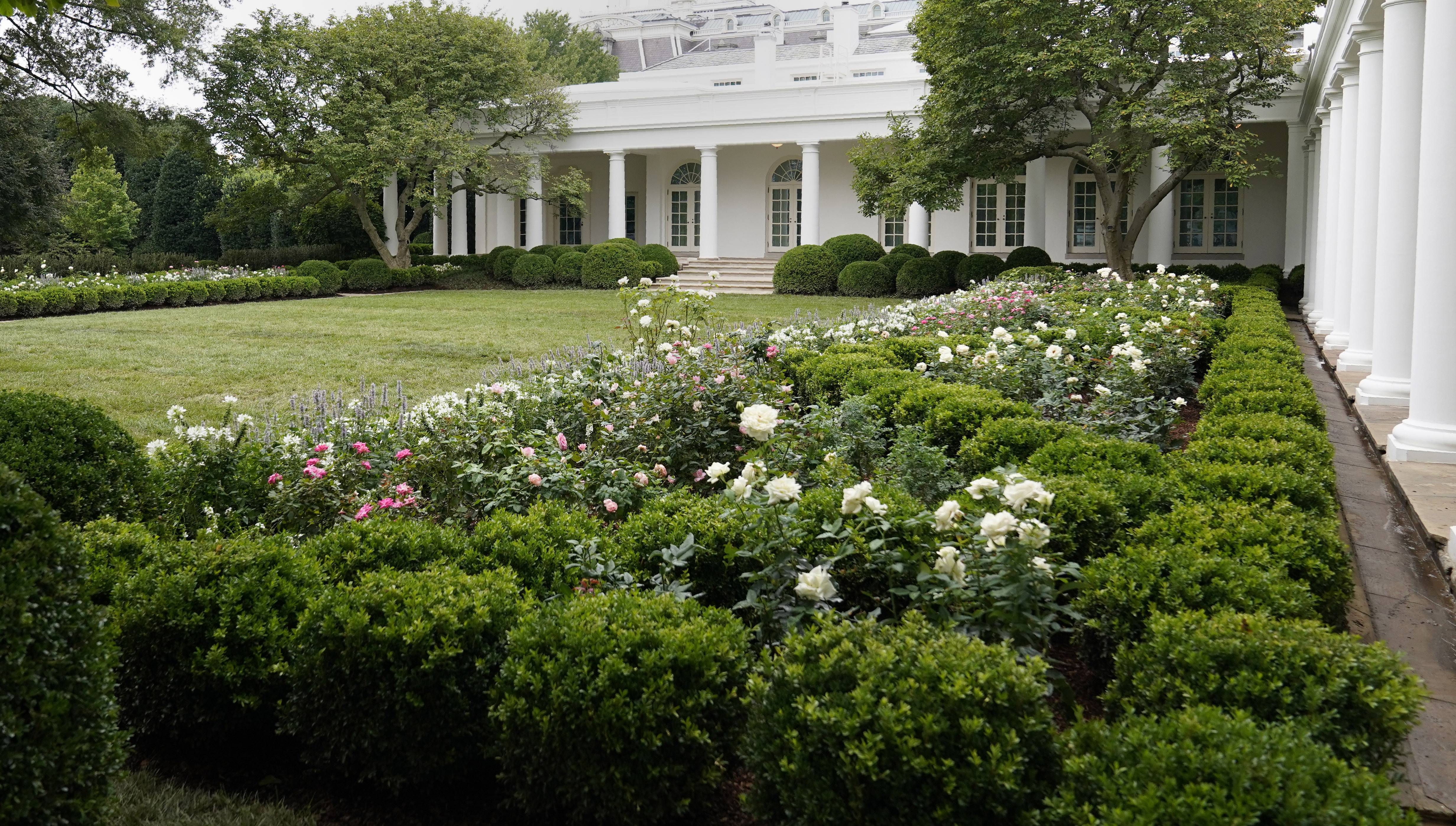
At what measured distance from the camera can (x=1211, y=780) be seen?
1.87 metres

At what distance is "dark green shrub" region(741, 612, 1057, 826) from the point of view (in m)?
2.06

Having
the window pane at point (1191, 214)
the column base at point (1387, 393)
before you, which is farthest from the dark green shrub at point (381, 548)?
the window pane at point (1191, 214)

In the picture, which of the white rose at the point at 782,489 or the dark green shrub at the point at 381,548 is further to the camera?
the dark green shrub at the point at 381,548

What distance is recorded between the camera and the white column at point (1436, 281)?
5.61 meters

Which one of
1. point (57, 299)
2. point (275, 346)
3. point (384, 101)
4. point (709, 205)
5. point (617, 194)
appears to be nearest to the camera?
point (275, 346)

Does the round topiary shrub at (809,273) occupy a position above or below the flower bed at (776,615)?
above

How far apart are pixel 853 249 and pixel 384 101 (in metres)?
12.0

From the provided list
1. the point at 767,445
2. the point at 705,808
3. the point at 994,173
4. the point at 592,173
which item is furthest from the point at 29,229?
the point at 705,808

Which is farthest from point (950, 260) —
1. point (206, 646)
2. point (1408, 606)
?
point (206, 646)

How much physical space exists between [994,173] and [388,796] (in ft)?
62.6

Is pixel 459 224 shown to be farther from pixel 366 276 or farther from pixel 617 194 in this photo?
pixel 366 276

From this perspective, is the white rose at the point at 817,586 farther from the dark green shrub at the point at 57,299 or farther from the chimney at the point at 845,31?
the chimney at the point at 845,31

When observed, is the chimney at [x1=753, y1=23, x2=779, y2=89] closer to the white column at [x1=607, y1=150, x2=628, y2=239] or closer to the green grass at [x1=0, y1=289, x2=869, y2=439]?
the white column at [x1=607, y1=150, x2=628, y2=239]

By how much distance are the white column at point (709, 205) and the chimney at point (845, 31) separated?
428 inches
